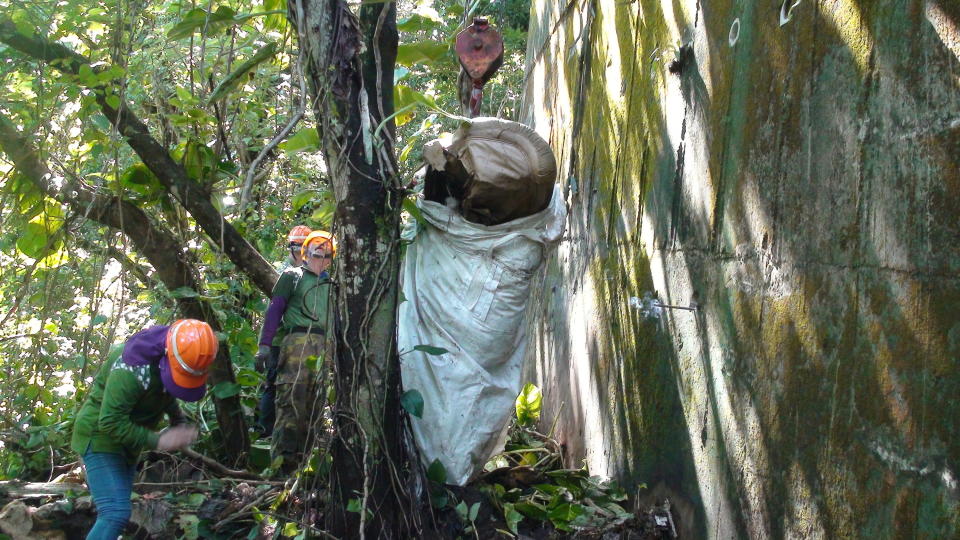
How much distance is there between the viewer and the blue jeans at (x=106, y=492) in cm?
358

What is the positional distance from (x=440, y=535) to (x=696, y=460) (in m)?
1.12

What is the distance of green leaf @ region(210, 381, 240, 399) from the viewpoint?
433cm

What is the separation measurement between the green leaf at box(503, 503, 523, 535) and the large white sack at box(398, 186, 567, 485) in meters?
0.23

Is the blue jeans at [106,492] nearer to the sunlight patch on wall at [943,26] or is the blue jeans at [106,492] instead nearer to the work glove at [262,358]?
the work glove at [262,358]

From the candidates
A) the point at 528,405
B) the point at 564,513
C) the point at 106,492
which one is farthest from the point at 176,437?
the point at 528,405

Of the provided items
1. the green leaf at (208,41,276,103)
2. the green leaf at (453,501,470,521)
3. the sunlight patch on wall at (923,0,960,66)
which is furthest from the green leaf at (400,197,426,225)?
the sunlight patch on wall at (923,0,960,66)

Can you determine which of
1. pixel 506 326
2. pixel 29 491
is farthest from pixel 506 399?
pixel 29 491

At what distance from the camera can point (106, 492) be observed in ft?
11.8

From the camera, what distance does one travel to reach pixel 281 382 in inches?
184

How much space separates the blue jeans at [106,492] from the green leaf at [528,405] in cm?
282

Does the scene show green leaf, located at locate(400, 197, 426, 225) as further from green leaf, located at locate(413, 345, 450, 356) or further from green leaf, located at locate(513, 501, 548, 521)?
green leaf, located at locate(513, 501, 548, 521)

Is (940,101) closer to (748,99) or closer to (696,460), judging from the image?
(748,99)

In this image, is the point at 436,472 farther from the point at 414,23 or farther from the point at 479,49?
the point at 479,49

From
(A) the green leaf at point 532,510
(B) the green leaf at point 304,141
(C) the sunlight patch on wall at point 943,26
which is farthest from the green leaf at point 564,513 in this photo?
(C) the sunlight patch on wall at point 943,26
